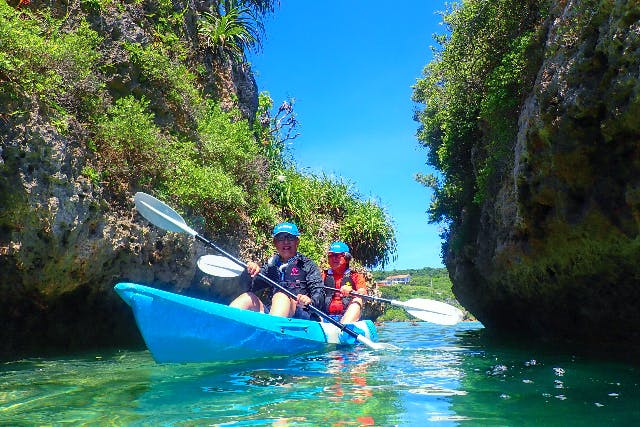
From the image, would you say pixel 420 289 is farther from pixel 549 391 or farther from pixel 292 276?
pixel 549 391

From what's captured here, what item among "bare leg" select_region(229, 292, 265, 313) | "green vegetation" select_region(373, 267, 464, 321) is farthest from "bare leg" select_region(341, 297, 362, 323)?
"green vegetation" select_region(373, 267, 464, 321)

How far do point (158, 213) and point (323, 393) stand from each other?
3585 mm

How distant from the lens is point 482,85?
936 centimetres

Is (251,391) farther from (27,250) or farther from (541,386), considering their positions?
(27,250)

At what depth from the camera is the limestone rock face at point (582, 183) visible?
4.75m

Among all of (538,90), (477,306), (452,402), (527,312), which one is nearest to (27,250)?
(452,402)

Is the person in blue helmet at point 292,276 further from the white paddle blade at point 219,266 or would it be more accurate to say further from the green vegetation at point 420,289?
the green vegetation at point 420,289

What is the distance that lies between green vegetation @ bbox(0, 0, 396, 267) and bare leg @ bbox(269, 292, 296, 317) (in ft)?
8.93

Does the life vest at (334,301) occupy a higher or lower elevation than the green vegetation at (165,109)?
lower

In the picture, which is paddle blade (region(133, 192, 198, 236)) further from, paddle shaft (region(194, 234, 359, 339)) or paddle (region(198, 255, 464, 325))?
paddle (region(198, 255, 464, 325))

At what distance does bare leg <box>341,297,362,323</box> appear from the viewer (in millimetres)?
7355

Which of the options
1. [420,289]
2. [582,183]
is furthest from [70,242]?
[420,289]

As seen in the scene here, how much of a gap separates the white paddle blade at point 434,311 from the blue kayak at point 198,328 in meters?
2.73

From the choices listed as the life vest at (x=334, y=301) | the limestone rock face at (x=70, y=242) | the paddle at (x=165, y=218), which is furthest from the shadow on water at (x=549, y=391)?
the limestone rock face at (x=70, y=242)
